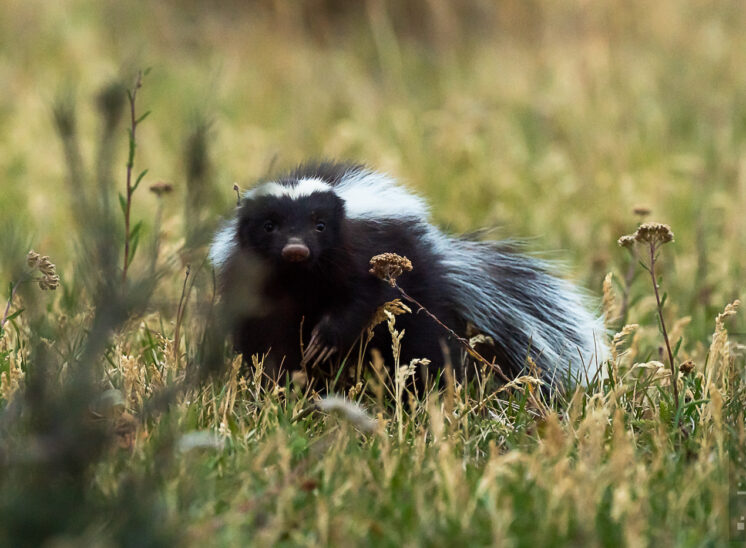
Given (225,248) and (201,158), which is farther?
(225,248)

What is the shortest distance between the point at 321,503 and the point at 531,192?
5.63m

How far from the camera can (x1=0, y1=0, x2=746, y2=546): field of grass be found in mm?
2543

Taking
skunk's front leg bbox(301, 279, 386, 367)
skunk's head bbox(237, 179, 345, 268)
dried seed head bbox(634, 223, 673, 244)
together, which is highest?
dried seed head bbox(634, 223, 673, 244)

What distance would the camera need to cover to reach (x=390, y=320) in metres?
3.66

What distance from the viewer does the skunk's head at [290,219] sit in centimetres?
414

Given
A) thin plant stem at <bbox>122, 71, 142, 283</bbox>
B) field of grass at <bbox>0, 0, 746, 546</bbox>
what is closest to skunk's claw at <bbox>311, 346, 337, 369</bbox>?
field of grass at <bbox>0, 0, 746, 546</bbox>

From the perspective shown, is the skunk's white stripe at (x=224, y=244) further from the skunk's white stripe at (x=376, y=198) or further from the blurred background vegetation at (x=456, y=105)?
the blurred background vegetation at (x=456, y=105)

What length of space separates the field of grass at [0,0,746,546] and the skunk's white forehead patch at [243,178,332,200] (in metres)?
0.31

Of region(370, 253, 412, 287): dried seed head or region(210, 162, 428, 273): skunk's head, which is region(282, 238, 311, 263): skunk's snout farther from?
region(370, 253, 412, 287): dried seed head

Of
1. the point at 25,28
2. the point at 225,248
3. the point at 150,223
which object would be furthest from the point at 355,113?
the point at 225,248

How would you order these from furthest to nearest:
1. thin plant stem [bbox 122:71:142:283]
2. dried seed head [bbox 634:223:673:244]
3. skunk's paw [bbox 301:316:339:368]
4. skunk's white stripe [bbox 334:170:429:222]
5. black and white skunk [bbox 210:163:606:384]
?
skunk's white stripe [bbox 334:170:429:222]
black and white skunk [bbox 210:163:606:384]
skunk's paw [bbox 301:316:339:368]
dried seed head [bbox 634:223:673:244]
thin plant stem [bbox 122:71:142:283]

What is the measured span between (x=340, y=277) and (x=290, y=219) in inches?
12.1

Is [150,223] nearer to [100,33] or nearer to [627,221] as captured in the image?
[627,221]

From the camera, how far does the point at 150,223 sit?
7.12 metres
